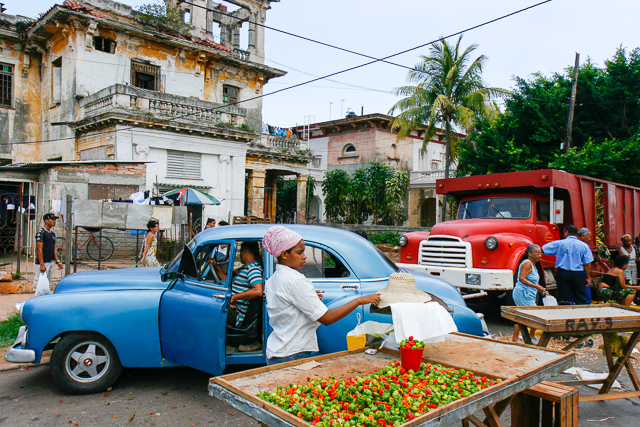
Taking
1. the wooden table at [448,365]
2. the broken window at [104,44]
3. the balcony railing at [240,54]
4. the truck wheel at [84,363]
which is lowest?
the truck wheel at [84,363]

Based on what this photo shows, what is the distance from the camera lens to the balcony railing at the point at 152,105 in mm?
17234

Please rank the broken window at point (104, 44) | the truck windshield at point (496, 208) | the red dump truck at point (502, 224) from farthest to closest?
the broken window at point (104, 44) < the truck windshield at point (496, 208) < the red dump truck at point (502, 224)

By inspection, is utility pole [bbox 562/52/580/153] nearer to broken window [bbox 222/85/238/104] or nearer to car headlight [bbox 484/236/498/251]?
car headlight [bbox 484/236/498/251]

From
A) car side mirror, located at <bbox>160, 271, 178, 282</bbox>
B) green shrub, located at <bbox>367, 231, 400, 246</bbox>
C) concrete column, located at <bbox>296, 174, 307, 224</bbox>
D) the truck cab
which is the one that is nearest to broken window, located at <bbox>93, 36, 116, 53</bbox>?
concrete column, located at <bbox>296, 174, 307, 224</bbox>

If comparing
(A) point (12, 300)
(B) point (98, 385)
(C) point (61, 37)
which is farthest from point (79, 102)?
(B) point (98, 385)

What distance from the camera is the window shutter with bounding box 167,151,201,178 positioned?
18.9m

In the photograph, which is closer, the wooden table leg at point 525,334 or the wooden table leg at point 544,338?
the wooden table leg at point 544,338

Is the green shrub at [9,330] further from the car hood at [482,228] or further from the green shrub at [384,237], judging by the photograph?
the green shrub at [384,237]

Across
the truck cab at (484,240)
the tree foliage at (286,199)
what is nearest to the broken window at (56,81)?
the tree foliage at (286,199)

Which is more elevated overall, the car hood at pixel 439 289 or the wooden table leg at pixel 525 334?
the car hood at pixel 439 289

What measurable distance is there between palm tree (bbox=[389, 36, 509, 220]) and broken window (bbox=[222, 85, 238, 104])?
8.53 m

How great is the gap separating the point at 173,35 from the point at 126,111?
5.57m

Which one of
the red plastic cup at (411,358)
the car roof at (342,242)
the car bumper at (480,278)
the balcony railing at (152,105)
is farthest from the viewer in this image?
the balcony railing at (152,105)

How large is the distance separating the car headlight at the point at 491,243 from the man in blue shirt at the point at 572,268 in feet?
3.52
